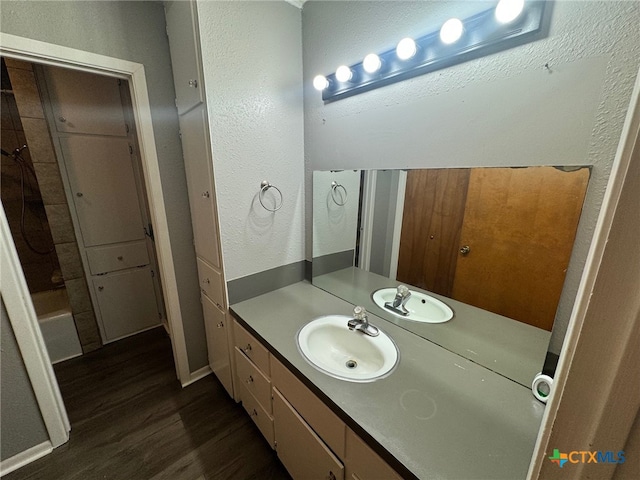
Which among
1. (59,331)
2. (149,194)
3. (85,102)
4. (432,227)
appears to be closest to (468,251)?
(432,227)

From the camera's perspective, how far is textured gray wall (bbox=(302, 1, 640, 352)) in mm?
636

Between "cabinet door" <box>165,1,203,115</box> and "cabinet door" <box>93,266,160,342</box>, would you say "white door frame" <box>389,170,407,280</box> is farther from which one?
"cabinet door" <box>93,266,160,342</box>

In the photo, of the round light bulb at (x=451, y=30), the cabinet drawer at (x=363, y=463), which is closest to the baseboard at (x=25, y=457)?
the cabinet drawer at (x=363, y=463)

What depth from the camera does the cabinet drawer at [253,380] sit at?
3.94 feet

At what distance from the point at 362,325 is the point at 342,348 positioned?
0.57 feet

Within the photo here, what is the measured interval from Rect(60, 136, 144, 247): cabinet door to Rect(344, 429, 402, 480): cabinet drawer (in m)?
2.35

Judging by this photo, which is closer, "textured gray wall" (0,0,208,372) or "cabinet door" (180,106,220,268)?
"textured gray wall" (0,0,208,372)

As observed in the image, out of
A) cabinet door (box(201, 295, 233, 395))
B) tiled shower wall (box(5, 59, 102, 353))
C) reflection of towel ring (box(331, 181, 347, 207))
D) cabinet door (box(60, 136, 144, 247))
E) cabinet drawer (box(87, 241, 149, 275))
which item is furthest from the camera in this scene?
cabinet drawer (box(87, 241, 149, 275))

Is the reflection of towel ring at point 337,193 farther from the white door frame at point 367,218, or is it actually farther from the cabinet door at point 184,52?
the cabinet door at point 184,52

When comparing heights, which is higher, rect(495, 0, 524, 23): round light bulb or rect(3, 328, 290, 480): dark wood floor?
rect(495, 0, 524, 23): round light bulb

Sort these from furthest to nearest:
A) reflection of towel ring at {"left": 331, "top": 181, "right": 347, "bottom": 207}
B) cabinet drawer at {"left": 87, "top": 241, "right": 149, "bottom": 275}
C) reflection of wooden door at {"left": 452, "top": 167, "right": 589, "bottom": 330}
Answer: cabinet drawer at {"left": 87, "top": 241, "right": 149, "bottom": 275}, reflection of towel ring at {"left": 331, "top": 181, "right": 347, "bottom": 207}, reflection of wooden door at {"left": 452, "top": 167, "right": 589, "bottom": 330}

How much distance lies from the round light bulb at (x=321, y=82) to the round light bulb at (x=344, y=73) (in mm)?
91

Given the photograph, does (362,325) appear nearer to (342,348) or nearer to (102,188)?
(342,348)

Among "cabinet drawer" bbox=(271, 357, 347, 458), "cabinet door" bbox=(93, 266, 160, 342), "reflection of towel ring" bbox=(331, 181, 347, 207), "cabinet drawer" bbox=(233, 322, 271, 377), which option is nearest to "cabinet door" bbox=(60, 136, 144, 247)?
"cabinet door" bbox=(93, 266, 160, 342)
